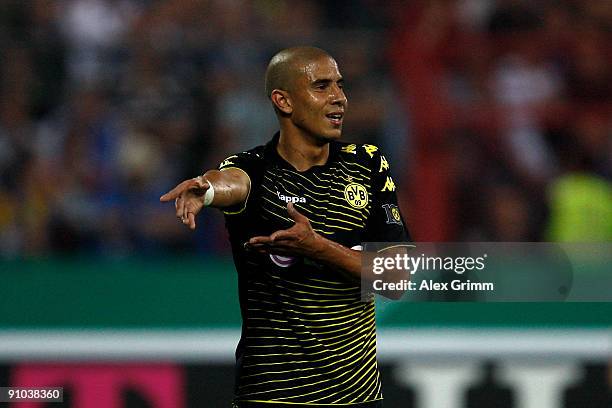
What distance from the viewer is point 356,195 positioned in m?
4.73

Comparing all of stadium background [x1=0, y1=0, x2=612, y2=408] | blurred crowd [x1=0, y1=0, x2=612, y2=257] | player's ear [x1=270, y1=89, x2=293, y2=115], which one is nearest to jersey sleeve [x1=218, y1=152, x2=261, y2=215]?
player's ear [x1=270, y1=89, x2=293, y2=115]

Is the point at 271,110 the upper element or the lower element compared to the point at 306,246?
upper

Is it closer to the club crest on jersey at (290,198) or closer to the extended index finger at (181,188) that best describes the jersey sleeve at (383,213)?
the club crest on jersey at (290,198)

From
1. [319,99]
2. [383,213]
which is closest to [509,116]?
[383,213]

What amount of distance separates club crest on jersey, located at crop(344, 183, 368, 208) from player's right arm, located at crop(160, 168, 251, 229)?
404 millimetres

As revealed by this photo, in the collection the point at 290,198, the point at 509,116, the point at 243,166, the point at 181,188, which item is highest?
the point at 509,116

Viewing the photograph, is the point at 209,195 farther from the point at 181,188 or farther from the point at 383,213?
the point at 383,213

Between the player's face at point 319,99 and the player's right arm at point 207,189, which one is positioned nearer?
the player's right arm at point 207,189

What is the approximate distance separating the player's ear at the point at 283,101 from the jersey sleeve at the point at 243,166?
217 millimetres

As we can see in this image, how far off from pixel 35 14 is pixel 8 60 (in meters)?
0.57
